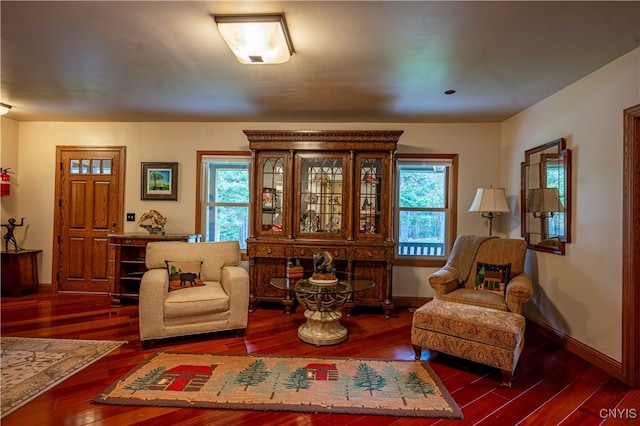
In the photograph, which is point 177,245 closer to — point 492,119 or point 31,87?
point 31,87

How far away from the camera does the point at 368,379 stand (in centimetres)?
236

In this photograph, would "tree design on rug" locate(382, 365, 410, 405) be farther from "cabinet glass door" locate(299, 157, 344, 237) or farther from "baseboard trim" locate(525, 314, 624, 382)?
"cabinet glass door" locate(299, 157, 344, 237)

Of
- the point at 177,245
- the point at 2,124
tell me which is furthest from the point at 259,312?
the point at 2,124

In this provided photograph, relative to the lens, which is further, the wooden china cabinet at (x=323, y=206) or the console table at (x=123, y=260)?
the console table at (x=123, y=260)

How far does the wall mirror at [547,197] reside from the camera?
3051 mm

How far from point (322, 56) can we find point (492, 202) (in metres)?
2.52

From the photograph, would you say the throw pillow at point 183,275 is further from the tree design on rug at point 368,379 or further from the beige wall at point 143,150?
the tree design on rug at point 368,379

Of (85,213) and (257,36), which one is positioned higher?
(257,36)

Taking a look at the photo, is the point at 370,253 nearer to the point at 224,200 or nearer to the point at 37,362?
the point at 224,200

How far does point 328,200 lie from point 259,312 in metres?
1.59

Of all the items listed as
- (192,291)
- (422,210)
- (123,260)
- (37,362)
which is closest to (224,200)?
(123,260)

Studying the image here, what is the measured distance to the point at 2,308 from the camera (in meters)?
3.88

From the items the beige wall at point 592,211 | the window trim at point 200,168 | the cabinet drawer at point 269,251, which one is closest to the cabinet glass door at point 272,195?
the cabinet drawer at point 269,251

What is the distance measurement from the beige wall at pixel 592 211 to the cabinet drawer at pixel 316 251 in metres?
2.09
